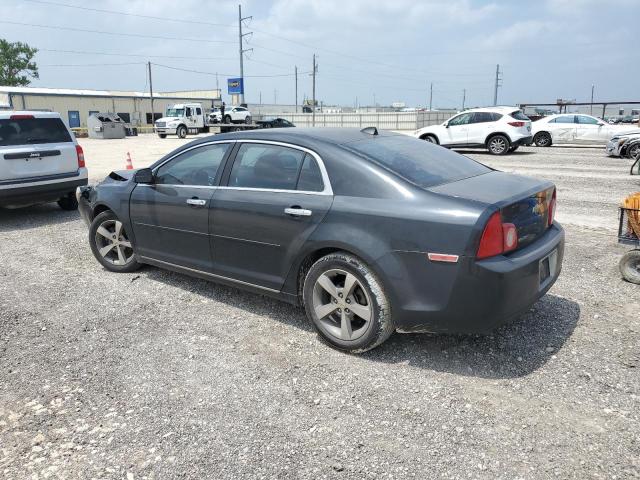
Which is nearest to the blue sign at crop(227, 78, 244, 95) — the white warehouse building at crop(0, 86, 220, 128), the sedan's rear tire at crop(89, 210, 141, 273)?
the white warehouse building at crop(0, 86, 220, 128)

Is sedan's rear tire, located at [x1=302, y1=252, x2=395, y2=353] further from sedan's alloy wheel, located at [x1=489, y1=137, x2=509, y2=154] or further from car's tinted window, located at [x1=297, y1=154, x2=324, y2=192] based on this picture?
sedan's alloy wheel, located at [x1=489, y1=137, x2=509, y2=154]

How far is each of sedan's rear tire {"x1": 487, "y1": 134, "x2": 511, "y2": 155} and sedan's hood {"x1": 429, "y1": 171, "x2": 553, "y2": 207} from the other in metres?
15.3

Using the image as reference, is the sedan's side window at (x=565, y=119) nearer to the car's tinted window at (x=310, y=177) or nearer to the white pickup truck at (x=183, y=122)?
the car's tinted window at (x=310, y=177)

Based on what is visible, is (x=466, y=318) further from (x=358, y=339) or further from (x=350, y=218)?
(x=350, y=218)

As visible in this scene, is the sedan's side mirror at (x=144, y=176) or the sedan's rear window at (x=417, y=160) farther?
the sedan's side mirror at (x=144, y=176)

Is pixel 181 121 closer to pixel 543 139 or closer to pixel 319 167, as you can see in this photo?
pixel 543 139

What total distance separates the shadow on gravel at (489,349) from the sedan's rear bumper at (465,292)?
333 mm

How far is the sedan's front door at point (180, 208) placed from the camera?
4.43 m

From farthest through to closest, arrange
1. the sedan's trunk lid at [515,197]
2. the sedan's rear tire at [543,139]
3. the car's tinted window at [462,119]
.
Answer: the sedan's rear tire at [543,139] < the car's tinted window at [462,119] < the sedan's trunk lid at [515,197]

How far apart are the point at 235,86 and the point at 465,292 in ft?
217

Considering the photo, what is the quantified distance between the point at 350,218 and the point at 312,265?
50cm

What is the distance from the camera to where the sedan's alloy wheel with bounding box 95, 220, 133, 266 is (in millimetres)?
5398

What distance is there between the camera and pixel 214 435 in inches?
111

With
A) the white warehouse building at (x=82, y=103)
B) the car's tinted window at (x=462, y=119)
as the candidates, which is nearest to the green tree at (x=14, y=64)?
the white warehouse building at (x=82, y=103)
